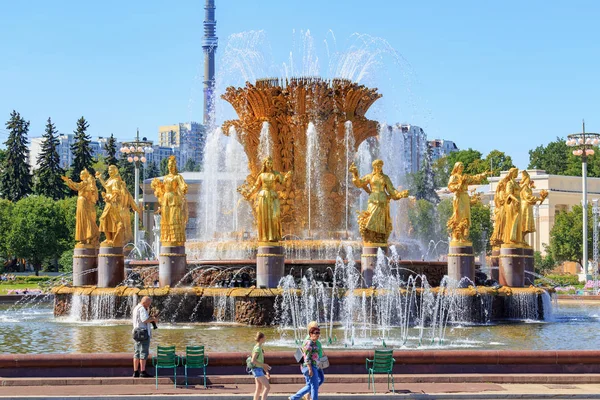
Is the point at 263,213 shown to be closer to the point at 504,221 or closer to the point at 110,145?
the point at 504,221

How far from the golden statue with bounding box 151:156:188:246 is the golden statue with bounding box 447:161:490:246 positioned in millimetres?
6822

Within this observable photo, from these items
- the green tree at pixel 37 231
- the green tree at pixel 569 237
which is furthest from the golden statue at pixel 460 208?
→ the green tree at pixel 569 237

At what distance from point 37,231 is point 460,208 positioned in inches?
1738

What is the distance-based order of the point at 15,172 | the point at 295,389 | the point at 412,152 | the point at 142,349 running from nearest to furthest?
the point at 295,389, the point at 142,349, the point at 15,172, the point at 412,152

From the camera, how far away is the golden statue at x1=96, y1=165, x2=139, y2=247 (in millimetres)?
26391

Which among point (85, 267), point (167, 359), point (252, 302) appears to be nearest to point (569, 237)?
point (85, 267)

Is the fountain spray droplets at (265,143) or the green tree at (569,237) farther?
the green tree at (569,237)

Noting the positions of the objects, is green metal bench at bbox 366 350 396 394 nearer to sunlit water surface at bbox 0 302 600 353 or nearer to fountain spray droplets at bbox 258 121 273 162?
sunlit water surface at bbox 0 302 600 353

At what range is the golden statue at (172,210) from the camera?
2517cm

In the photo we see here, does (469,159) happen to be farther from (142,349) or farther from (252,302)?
(142,349)

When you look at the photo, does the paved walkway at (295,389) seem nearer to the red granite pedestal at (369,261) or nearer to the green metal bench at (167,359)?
the green metal bench at (167,359)

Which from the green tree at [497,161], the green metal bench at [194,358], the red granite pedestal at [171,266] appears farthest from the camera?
the green tree at [497,161]

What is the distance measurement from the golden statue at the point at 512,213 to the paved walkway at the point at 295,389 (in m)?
12.3

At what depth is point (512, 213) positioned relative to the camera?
88.9 feet
